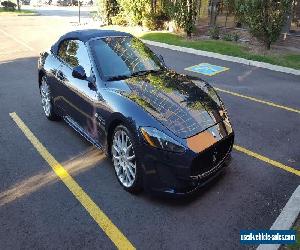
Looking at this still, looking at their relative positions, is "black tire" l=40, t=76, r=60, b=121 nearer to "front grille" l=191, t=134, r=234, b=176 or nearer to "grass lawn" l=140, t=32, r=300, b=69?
"front grille" l=191, t=134, r=234, b=176

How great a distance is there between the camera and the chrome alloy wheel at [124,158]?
178 inches

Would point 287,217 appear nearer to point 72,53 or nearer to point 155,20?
point 72,53

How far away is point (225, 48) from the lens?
14586 millimetres

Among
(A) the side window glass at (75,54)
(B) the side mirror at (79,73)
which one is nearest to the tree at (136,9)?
(A) the side window glass at (75,54)

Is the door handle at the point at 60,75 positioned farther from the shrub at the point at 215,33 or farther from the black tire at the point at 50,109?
the shrub at the point at 215,33

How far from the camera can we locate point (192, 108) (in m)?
4.61

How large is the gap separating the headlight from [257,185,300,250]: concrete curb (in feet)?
4.63

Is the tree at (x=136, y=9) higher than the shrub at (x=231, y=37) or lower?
higher

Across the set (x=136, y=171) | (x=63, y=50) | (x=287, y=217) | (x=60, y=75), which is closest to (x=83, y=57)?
(x=60, y=75)

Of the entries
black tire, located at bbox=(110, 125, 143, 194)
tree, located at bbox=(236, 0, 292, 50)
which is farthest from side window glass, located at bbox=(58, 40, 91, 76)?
tree, located at bbox=(236, 0, 292, 50)

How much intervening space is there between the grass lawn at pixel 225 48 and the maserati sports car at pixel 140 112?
25.6ft

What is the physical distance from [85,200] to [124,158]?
2.48 ft

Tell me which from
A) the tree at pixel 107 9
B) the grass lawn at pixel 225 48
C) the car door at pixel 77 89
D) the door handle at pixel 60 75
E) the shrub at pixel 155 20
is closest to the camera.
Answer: the car door at pixel 77 89

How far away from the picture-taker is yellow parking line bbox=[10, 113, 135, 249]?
389 cm
